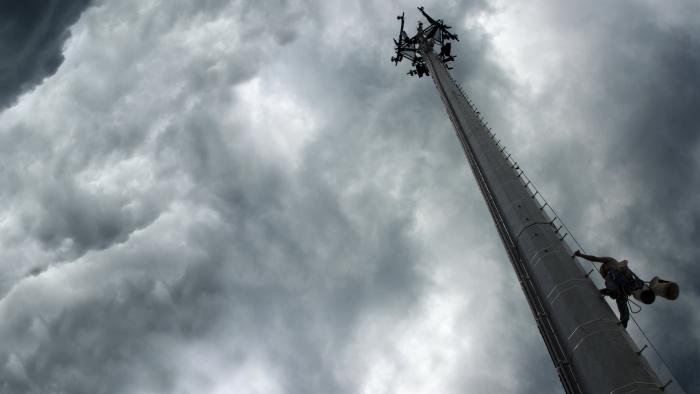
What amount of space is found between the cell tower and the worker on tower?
2.61ft

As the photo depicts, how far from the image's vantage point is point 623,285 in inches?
689

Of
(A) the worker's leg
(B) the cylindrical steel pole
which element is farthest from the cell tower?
(A) the worker's leg

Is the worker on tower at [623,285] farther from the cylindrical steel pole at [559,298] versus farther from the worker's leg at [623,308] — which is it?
the cylindrical steel pole at [559,298]

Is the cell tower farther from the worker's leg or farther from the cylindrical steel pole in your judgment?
A: the worker's leg

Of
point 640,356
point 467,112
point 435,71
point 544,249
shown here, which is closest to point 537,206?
point 544,249

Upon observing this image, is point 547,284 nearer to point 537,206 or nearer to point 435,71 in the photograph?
point 537,206

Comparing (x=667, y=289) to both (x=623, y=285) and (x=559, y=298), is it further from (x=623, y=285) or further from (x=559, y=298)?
(x=559, y=298)

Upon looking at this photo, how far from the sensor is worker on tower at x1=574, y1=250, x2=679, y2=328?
1667 cm

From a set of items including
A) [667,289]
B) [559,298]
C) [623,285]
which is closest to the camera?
[667,289]

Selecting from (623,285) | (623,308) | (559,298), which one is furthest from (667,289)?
(559,298)

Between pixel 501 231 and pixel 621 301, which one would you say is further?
pixel 501 231

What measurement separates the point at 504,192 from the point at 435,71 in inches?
926

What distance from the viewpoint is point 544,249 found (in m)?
19.6

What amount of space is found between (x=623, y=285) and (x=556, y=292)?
2.43 m
